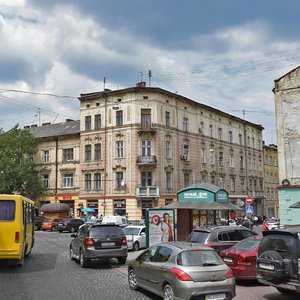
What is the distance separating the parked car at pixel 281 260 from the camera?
9.60 metres

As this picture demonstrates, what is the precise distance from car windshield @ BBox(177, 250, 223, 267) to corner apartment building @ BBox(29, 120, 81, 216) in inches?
1843

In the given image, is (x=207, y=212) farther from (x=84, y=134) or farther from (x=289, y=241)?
(x=84, y=134)

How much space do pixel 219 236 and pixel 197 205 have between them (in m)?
5.97

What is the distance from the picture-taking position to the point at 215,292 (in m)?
9.65

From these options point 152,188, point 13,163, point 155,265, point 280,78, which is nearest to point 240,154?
point 152,188

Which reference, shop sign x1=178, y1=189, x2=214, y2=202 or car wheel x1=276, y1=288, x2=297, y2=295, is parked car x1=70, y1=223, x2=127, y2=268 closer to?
shop sign x1=178, y1=189, x2=214, y2=202

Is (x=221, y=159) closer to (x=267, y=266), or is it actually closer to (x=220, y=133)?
(x=220, y=133)

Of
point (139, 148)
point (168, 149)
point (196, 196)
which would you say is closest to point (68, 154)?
point (139, 148)

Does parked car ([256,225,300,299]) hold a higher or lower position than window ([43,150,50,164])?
lower

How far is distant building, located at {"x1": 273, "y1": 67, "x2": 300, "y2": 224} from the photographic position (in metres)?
24.7

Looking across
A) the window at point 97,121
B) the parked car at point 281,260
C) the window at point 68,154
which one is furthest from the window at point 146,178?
the parked car at point 281,260

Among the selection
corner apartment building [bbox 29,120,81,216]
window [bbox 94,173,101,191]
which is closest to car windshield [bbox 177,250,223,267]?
window [bbox 94,173,101,191]

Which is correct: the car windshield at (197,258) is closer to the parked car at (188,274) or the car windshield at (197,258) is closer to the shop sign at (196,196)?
the parked car at (188,274)

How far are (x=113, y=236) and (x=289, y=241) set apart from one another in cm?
899
